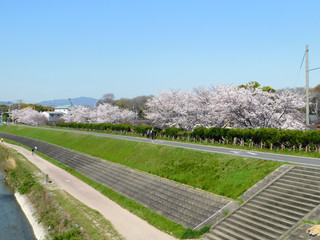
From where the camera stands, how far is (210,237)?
15820 mm

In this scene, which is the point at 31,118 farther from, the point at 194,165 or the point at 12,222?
the point at 194,165

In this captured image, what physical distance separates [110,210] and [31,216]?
292 inches

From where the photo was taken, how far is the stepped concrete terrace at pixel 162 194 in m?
18.0

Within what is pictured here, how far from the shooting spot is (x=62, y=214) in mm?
21922

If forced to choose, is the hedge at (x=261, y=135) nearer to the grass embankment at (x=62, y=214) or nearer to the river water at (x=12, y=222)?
the grass embankment at (x=62, y=214)

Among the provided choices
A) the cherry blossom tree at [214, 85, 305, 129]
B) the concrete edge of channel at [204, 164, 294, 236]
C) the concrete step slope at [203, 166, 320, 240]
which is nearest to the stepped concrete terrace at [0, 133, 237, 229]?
the concrete edge of channel at [204, 164, 294, 236]

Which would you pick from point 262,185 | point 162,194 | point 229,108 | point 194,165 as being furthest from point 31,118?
point 262,185

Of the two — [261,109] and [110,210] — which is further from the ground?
[261,109]

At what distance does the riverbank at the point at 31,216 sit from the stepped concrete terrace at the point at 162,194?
731 cm

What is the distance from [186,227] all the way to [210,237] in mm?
2510

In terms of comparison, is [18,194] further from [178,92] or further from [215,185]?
[178,92]

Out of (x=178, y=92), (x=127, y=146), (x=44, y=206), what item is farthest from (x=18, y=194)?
(x=178, y=92)

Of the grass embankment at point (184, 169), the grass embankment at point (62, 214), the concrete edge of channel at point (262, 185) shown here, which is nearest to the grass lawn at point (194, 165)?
the grass embankment at point (184, 169)

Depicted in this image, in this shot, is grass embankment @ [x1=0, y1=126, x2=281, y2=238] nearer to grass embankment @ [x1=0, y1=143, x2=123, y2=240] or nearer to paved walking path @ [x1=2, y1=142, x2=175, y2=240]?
paved walking path @ [x1=2, y1=142, x2=175, y2=240]
